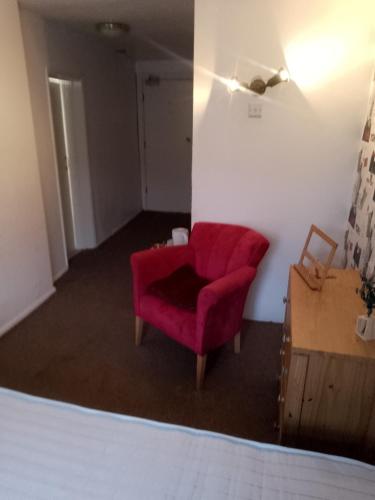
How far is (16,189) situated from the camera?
8.63ft

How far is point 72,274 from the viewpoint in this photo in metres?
3.57

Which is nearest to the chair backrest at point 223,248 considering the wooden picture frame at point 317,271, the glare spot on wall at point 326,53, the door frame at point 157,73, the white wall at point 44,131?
the wooden picture frame at point 317,271

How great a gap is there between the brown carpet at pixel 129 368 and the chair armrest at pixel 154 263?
39cm

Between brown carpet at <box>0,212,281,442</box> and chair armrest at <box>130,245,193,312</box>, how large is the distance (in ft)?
1.28

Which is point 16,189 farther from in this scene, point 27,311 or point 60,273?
point 60,273

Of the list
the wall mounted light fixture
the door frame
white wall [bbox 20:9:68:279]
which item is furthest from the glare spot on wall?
the door frame

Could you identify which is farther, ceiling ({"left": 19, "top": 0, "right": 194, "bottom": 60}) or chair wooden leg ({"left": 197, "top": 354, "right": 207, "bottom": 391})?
ceiling ({"left": 19, "top": 0, "right": 194, "bottom": 60})

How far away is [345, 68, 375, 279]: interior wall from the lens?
6.33 ft

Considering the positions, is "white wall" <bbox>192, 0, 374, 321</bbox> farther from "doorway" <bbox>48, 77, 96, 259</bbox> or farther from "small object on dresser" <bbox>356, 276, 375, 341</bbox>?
"doorway" <bbox>48, 77, 96, 259</bbox>

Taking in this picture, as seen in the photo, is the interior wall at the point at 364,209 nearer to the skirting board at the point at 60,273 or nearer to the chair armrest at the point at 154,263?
the chair armrest at the point at 154,263

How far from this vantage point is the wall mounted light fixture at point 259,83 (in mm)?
2182

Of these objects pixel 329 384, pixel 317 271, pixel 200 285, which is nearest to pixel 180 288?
pixel 200 285

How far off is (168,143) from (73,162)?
198cm

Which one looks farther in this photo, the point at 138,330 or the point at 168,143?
the point at 168,143
